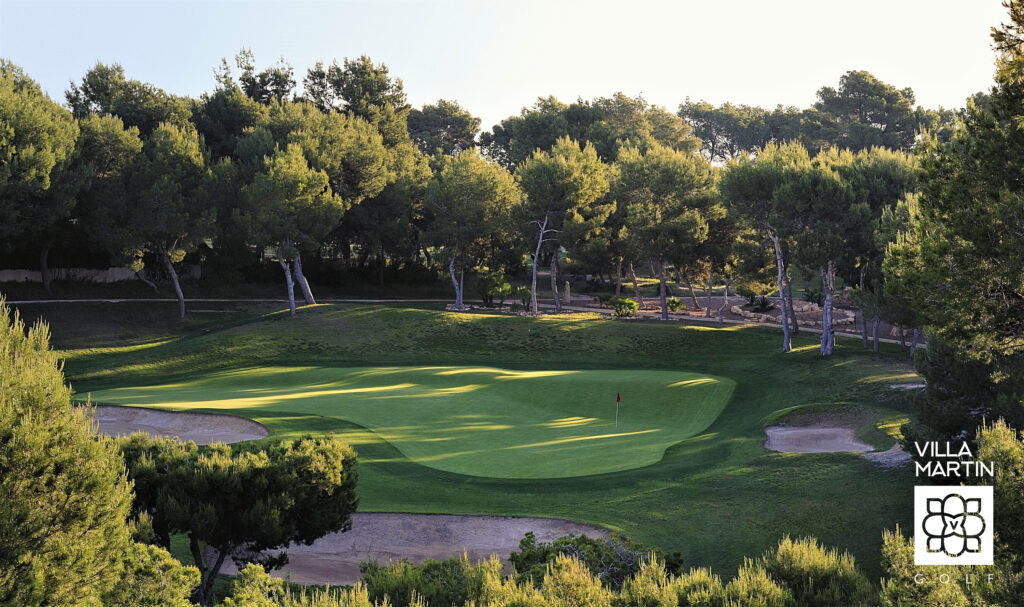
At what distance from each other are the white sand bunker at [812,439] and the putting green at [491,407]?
2.98 m

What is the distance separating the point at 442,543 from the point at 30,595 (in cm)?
919

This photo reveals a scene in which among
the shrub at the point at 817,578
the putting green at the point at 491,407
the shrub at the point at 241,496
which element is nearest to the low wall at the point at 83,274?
the putting green at the point at 491,407

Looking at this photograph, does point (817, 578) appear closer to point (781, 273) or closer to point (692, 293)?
point (781, 273)

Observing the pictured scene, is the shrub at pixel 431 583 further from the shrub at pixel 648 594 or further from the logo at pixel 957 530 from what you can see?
the logo at pixel 957 530

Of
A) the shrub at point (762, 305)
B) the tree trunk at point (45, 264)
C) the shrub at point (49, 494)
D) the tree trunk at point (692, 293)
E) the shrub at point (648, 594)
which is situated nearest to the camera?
the shrub at point (49, 494)

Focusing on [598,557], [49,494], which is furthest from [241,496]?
[598,557]

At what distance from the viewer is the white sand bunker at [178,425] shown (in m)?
25.0

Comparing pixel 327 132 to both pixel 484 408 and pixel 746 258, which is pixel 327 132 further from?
pixel 484 408

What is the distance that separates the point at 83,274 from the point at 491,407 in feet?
156

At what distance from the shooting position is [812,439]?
77.6 feet

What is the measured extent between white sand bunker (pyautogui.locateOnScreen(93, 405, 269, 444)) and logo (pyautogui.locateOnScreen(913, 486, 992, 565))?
1990 cm

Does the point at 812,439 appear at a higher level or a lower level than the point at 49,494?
lower

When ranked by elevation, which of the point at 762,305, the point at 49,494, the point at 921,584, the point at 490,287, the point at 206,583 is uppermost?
the point at 490,287

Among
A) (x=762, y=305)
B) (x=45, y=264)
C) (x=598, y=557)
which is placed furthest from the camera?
(x=762, y=305)
